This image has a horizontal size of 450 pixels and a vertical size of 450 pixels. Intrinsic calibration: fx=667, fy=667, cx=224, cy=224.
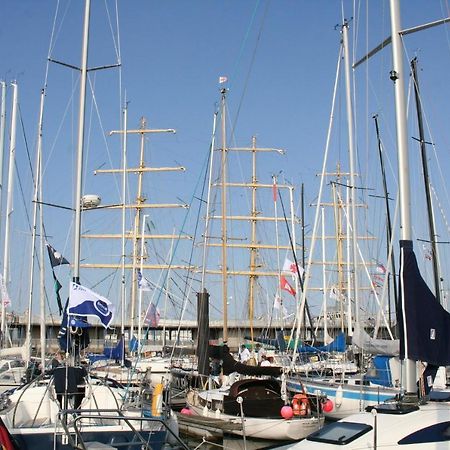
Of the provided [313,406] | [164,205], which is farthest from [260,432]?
[164,205]

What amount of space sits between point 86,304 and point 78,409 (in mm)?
5602

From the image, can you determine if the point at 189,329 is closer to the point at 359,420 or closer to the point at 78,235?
the point at 78,235

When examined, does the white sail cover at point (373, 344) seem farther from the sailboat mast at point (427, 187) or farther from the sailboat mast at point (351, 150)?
the sailboat mast at point (427, 187)

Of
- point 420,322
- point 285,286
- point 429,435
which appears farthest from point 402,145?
point 285,286

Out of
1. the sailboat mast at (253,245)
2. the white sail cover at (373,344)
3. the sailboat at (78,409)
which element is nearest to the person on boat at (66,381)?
the sailboat at (78,409)

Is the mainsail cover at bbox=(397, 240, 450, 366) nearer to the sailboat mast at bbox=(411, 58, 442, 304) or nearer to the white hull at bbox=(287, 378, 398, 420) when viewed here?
the white hull at bbox=(287, 378, 398, 420)

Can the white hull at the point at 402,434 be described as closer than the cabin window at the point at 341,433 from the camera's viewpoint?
Yes

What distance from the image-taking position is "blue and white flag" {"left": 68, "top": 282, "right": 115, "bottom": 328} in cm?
1648

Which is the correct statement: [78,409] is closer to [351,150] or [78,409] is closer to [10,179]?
[351,150]

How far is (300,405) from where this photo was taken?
1980cm

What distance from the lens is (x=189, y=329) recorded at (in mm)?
95938

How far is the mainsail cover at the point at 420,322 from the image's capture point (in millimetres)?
11086

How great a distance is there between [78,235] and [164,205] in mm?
46885

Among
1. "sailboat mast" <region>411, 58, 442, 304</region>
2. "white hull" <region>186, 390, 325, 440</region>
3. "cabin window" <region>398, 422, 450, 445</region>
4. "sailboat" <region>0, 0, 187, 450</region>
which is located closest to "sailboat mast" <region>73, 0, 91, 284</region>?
"sailboat" <region>0, 0, 187, 450</region>
